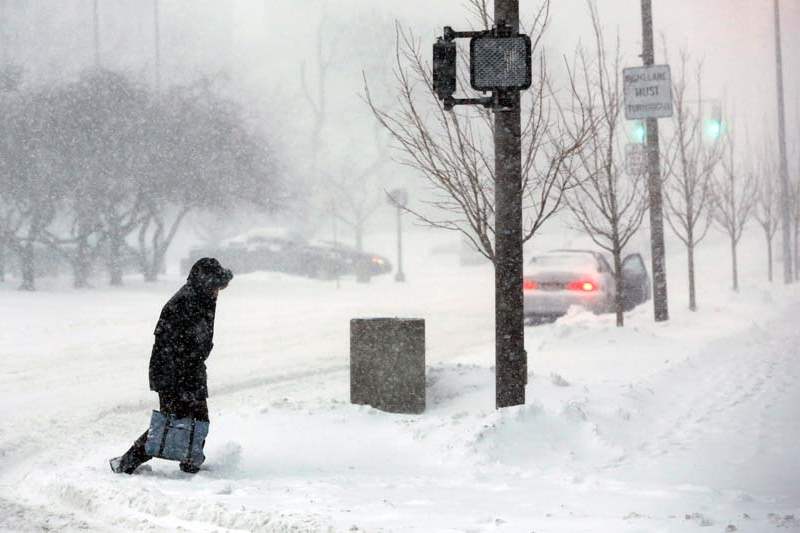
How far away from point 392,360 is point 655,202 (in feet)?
31.6

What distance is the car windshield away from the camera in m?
17.7

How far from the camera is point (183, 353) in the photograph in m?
7.00

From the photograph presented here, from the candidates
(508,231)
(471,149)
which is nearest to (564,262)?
(471,149)

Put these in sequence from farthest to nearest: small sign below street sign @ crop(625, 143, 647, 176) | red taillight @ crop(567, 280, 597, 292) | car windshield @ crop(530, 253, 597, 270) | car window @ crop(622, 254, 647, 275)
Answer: car window @ crop(622, 254, 647, 275)
small sign below street sign @ crop(625, 143, 647, 176)
car windshield @ crop(530, 253, 597, 270)
red taillight @ crop(567, 280, 597, 292)

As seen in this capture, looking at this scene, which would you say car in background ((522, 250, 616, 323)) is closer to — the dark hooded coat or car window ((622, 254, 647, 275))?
car window ((622, 254, 647, 275))

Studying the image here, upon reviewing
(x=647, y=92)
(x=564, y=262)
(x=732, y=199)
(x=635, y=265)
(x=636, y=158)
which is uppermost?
(x=647, y=92)

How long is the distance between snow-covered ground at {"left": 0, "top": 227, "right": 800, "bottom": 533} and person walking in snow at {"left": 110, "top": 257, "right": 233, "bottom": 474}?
0.75 ft

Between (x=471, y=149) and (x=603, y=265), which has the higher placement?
(x=471, y=149)

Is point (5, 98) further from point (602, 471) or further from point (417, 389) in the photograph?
point (602, 471)

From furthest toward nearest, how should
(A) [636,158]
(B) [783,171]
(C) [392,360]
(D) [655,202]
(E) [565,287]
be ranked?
(B) [783,171]
(A) [636,158]
(D) [655,202]
(E) [565,287]
(C) [392,360]

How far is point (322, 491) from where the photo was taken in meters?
6.38

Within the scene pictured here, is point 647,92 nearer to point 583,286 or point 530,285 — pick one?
point 583,286

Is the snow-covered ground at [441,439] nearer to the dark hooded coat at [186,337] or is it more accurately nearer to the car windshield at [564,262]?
the dark hooded coat at [186,337]

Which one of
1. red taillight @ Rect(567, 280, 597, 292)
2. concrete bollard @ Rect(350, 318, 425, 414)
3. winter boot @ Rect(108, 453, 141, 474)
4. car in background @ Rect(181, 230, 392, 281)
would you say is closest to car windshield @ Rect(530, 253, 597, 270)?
red taillight @ Rect(567, 280, 597, 292)
